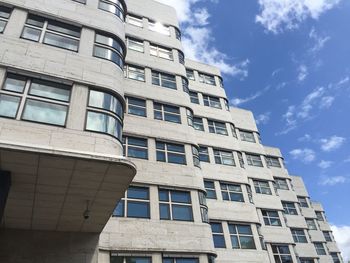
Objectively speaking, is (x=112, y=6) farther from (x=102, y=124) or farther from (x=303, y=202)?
(x=303, y=202)

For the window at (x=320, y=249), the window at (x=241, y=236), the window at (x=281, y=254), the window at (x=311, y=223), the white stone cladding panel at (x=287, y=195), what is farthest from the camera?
the window at (x=311, y=223)

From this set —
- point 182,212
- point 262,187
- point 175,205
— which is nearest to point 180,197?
point 175,205

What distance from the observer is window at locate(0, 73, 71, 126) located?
9.65 meters

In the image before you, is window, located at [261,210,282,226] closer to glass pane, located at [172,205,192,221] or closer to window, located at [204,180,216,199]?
window, located at [204,180,216,199]

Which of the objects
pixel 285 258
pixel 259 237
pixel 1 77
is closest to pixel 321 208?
pixel 285 258

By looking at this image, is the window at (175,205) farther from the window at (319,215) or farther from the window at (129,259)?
the window at (319,215)

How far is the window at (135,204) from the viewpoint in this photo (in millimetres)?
15008

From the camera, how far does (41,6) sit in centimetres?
1286

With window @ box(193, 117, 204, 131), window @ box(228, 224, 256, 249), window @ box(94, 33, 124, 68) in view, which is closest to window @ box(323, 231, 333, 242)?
window @ box(228, 224, 256, 249)

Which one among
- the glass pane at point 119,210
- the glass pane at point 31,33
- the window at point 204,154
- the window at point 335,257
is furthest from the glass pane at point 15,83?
the window at point 335,257

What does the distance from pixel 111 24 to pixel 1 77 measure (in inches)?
234

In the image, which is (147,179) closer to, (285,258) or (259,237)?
(259,237)

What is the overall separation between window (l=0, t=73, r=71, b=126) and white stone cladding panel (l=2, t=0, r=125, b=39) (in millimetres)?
3825

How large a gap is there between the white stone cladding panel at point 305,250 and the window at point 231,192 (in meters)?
11.4
